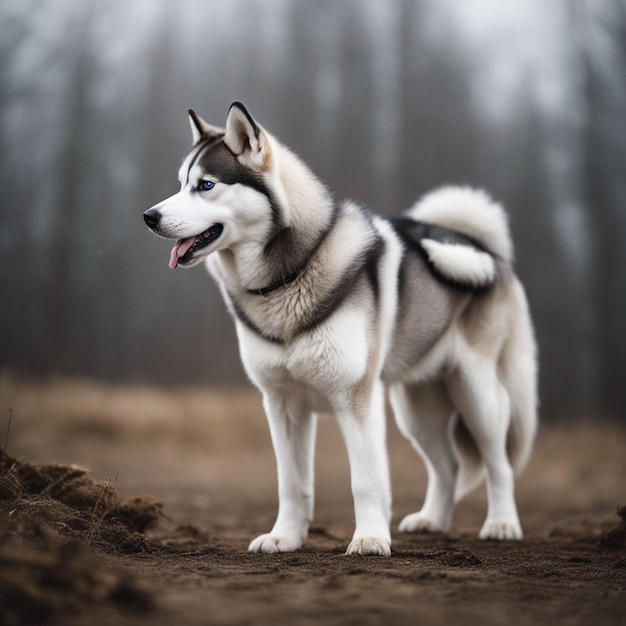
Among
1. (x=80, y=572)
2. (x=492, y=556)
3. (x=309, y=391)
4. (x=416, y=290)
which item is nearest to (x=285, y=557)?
(x=309, y=391)

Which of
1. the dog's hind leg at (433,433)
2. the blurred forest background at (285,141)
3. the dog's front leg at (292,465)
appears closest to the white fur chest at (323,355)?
the dog's front leg at (292,465)

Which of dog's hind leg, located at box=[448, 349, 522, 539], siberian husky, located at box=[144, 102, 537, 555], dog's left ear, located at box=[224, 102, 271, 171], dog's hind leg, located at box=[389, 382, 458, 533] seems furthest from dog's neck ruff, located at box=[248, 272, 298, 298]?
dog's hind leg, located at box=[389, 382, 458, 533]

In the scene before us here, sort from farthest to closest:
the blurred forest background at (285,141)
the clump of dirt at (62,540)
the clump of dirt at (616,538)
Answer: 1. the blurred forest background at (285,141)
2. the clump of dirt at (616,538)
3. the clump of dirt at (62,540)

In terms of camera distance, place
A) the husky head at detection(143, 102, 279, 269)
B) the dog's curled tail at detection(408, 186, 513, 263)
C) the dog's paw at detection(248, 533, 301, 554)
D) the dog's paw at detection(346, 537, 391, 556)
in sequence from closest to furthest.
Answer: the dog's paw at detection(346, 537, 391, 556), the husky head at detection(143, 102, 279, 269), the dog's paw at detection(248, 533, 301, 554), the dog's curled tail at detection(408, 186, 513, 263)

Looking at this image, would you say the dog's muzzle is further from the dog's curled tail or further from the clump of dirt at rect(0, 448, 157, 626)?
the dog's curled tail

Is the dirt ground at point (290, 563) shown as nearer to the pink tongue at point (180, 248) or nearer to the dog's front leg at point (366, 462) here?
the dog's front leg at point (366, 462)

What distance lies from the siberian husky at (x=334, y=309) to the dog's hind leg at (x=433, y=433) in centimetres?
10

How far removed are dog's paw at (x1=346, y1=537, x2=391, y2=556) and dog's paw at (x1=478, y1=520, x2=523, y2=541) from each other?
1019 millimetres

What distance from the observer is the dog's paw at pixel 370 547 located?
2.84m

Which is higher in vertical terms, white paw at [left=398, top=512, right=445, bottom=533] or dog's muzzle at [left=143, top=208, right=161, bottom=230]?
dog's muzzle at [left=143, top=208, right=161, bottom=230]

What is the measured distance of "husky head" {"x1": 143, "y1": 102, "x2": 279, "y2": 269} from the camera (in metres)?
2.94

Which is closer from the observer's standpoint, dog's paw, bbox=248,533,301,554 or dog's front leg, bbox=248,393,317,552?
dog's paw, bbox=248,533,301,554

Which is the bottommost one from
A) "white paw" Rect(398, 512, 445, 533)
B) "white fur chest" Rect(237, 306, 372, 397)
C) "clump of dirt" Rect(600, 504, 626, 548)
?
"white paw" Rect(398, 512, 445, 533)

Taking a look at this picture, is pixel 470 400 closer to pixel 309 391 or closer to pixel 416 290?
pixel 416 290
